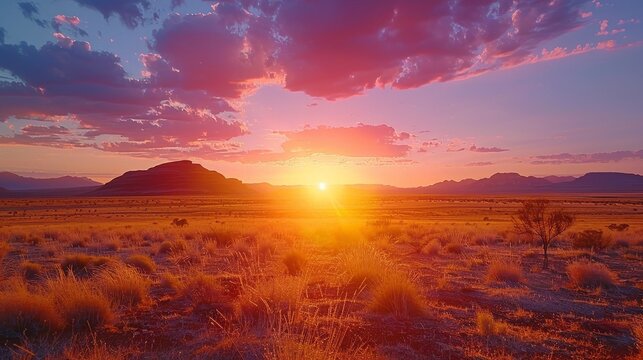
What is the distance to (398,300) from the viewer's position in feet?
32.2

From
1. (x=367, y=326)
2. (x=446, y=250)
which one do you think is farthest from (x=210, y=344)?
(x=446, y=250)

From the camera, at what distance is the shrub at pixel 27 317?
Result: 7.86 meters

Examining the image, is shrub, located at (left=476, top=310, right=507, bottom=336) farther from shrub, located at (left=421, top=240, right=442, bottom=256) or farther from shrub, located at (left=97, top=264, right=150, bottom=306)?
shrub, located at (left=421, top=240, right=442, bottom=256)

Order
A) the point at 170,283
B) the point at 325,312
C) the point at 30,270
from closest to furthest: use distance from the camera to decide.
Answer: the point at 325,312 → the point at 170,283 → the point at 30,270

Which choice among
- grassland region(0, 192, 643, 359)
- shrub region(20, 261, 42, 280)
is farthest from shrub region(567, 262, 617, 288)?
shrub region(20, 261, 42, 280)

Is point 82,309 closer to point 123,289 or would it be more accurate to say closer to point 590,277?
point 123,289

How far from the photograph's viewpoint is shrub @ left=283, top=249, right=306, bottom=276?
15.2 meters

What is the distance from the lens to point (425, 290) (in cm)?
1224

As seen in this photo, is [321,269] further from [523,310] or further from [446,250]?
[446,250]

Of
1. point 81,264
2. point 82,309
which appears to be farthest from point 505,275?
point 81,264

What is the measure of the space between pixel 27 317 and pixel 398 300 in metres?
7.16

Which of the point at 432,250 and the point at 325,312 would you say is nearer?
the point at 325,312

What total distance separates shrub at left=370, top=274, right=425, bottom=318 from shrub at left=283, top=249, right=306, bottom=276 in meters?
5.41

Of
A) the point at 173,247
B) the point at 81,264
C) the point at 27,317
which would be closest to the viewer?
the point at 27,317
